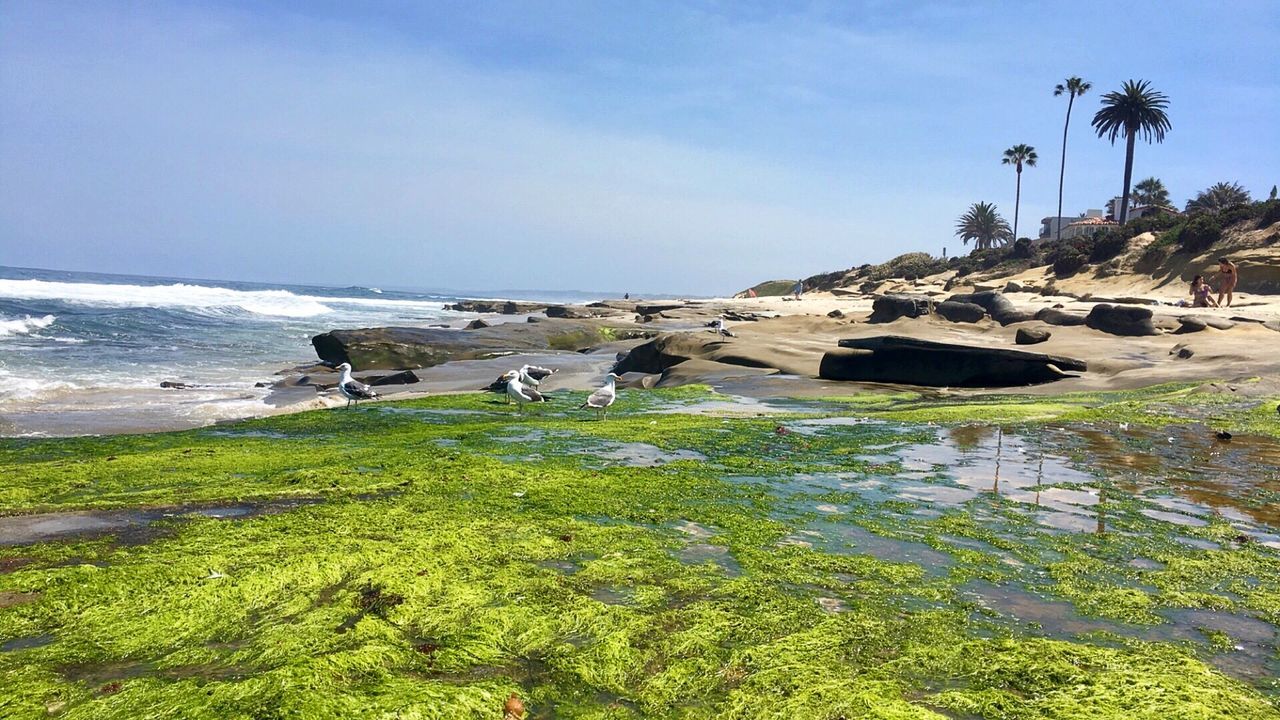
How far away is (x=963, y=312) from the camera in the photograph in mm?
25422

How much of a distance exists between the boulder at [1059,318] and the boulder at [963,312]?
2013mm

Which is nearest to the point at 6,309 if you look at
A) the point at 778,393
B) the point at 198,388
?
the point at 198,388

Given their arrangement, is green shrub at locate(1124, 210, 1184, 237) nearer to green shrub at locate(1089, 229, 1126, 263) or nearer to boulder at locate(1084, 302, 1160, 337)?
green shrub at locate(1089, 229, 1126, 263)

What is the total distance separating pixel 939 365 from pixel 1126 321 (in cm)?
790

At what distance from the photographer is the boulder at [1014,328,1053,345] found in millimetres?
18312

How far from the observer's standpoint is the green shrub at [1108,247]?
4431cm

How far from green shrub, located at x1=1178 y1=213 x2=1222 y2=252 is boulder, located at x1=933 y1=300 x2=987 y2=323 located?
Answer: 2070 centimetres

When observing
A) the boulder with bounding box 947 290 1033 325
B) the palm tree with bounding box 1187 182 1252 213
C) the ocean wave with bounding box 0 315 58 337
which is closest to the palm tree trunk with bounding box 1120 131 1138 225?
the palm tree with bounding box 1187 182 1252 213

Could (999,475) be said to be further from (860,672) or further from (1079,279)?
(1079,279)

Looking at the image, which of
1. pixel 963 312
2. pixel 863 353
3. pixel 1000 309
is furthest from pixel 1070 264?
pixel 863 353

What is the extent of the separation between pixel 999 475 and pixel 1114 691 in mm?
4142

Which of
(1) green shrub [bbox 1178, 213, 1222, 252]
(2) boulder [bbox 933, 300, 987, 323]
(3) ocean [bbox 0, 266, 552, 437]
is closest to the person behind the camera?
(3) ocean [bbox 0, 266, 552, 437]

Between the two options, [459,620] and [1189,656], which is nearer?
[1189,656]

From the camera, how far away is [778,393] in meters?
14.0
